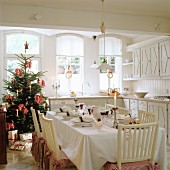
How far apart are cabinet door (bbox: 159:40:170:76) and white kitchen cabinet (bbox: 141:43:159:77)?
0.17 m

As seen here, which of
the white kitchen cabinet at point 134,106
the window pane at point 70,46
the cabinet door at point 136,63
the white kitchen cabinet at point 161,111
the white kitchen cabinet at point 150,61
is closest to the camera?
the white kitchen cabinet at point 161,111

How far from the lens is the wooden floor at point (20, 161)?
4008mm

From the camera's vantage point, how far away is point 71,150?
2924 mm

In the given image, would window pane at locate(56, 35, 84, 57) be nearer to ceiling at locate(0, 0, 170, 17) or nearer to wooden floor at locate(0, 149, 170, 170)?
ceiling at locate(0, 0, 170, 17)

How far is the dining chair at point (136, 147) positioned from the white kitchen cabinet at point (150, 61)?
3.77m

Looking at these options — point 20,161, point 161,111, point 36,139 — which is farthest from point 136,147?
point 161,111

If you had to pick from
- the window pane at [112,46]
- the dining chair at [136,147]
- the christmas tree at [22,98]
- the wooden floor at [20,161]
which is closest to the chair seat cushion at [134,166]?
the dining chair at [136,147]

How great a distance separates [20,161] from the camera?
4.33 metres

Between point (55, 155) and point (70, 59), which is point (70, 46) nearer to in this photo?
point (70, 59)

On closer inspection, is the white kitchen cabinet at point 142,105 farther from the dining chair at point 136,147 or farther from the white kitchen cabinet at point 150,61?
the dining chair at point 136,147

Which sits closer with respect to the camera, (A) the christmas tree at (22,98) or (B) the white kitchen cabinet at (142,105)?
(A) the christmas tree at (22,98)

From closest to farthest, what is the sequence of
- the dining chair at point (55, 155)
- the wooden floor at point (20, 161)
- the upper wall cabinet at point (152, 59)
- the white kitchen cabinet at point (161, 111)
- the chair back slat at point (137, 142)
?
the chair back slat at point (137, 142)
the dining chair at point (55, 155)
the wooden floor at point (20, 161)
the white kitchen cabinet at point (161, 111)
the upper wall cabinet at point (152, 59)

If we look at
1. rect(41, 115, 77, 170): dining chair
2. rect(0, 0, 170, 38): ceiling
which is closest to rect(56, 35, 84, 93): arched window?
rect(0, 0, 170, 38): ceiling

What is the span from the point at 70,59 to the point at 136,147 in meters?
5.25
